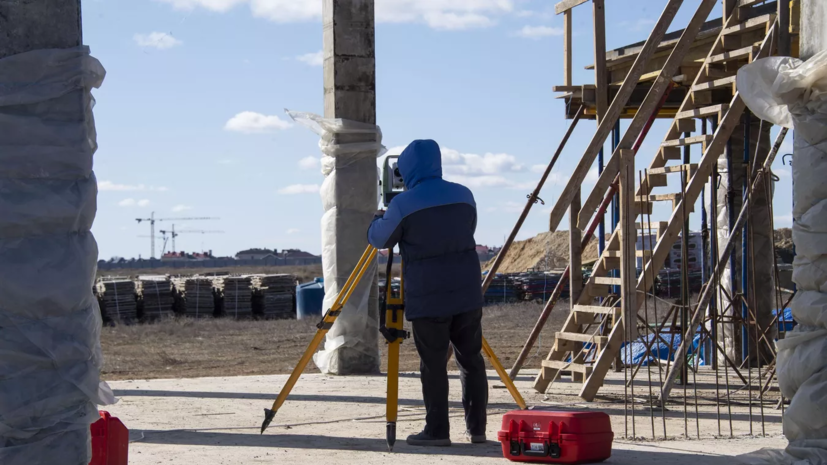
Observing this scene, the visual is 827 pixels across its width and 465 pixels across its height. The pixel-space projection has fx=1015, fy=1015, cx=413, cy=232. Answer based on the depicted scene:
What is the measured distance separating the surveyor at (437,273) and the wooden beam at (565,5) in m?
6.08

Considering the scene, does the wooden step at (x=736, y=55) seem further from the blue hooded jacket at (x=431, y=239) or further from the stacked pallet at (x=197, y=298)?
the stacked pallet at (x=197, y=298)

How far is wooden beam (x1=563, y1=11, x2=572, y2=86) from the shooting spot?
41.7ft

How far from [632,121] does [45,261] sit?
6546mm

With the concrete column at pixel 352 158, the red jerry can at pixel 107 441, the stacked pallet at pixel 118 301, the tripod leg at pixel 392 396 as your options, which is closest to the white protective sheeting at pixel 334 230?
the concrete column at pixel 352 158

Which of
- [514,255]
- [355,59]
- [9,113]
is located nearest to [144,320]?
[355,59]

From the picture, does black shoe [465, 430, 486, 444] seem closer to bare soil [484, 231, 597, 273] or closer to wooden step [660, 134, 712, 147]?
wooden step [660, 134, 712, 147]

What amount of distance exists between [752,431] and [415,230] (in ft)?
9.96

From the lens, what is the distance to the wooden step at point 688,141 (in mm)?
9727

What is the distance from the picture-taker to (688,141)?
1005cm

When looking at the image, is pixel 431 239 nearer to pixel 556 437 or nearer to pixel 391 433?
pixel 391 433

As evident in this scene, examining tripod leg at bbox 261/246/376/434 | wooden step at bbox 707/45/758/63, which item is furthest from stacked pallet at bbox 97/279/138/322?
tripod leg at bbox 261/246/376/434

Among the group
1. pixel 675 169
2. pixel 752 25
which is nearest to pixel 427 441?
pixel 675 169

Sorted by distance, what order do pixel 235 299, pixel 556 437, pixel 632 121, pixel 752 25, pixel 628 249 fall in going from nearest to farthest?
pixel 556 437
pixel 628 249
pixel 632 121
pixel 752 25
pixel 235 299

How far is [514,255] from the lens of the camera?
57250 millimetres
